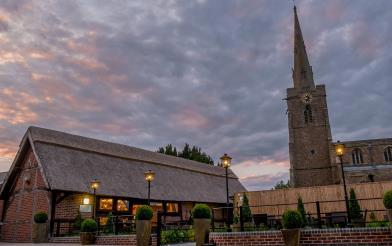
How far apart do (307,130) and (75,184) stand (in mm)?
39454

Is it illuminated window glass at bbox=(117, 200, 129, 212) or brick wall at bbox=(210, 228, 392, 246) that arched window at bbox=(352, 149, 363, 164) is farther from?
brick wall at bbox=(210, 228, 392, 246)

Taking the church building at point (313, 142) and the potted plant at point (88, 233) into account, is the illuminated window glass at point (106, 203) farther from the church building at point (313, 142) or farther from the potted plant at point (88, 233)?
the church building at point (313, 142)

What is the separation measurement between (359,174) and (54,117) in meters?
34.8

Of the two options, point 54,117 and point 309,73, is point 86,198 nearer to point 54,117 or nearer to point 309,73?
point 54,117

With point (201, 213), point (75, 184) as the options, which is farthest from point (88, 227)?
point (201, 213)

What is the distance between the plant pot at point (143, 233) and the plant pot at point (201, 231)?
2464 millimetres

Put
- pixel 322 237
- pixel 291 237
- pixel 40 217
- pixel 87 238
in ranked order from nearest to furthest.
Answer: pixel 291 237 < pixel 322 237 < pixel 87 238 < pixel 40 217

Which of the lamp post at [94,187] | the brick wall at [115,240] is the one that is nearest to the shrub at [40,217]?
the brick wall at [115,240]

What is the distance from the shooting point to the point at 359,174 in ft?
134

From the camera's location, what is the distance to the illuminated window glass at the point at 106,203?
22.0m

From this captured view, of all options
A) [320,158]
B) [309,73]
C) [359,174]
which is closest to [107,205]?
[359,174]

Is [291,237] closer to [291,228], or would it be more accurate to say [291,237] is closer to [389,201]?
[291,228]

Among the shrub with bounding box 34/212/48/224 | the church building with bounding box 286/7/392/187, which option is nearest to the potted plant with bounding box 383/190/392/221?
the shrub with bounding box 34/212/48/224

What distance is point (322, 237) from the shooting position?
1055 cm
